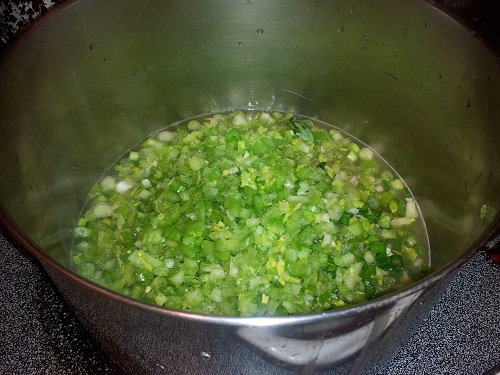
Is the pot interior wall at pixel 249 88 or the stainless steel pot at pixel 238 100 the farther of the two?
the pot interior wall at pixel 249 88

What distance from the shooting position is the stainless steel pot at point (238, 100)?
809 mm

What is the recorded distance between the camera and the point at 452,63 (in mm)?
1181

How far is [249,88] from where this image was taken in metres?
1.59

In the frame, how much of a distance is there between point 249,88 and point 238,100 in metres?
0.06

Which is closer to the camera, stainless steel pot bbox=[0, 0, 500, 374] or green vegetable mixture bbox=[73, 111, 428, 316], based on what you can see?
stainless steel pot bbox=[0, 0, 500, 374]

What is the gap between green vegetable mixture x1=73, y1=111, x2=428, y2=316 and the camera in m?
1.10

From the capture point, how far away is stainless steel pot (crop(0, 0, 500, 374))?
2.65 ft

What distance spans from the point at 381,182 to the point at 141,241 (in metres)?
0.71

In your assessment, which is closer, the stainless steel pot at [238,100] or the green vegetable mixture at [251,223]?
the stainless steel pot at [238,100]

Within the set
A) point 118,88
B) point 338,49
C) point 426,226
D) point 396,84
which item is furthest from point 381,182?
point 118,88

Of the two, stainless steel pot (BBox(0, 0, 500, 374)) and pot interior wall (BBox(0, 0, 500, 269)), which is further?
pot interior wall (BBox(0, 0, 500, 269))

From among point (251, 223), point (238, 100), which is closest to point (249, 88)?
point (238, 100)

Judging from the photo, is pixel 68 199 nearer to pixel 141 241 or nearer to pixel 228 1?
pixel 141 241

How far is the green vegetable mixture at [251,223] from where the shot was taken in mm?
1098
